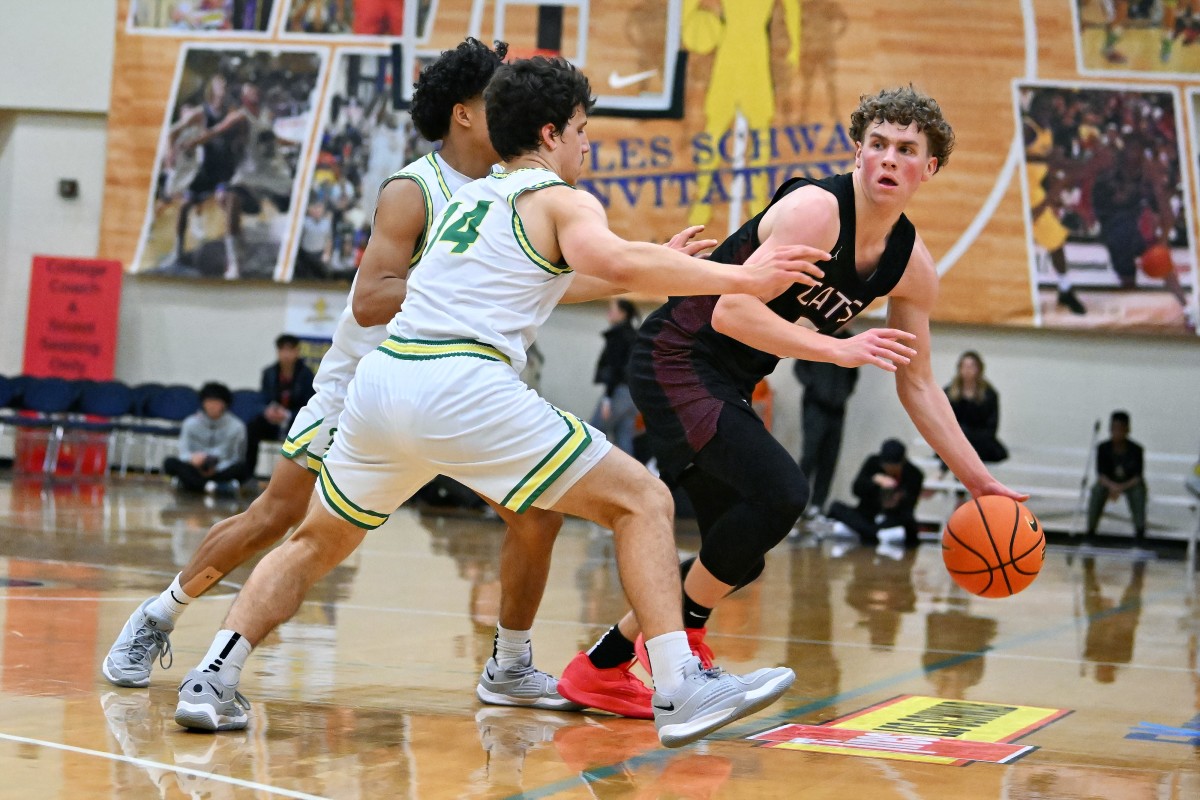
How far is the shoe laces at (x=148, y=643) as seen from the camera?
426cm

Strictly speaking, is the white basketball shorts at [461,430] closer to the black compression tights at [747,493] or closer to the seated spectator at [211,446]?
the black compression tights at [747,493]

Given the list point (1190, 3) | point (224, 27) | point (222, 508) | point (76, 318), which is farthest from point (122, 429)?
point (1190, 3)

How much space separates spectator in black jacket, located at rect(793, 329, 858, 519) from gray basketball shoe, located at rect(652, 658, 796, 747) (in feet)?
31.8

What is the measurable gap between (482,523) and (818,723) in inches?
319

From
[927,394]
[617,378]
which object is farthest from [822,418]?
A: [927,394]

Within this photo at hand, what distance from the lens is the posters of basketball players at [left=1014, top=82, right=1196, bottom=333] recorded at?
1325 centimetres

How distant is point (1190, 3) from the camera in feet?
43.3

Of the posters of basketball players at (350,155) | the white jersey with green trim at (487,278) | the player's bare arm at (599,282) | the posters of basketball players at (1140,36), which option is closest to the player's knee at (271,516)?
the white jersey with green trim at (487,278)

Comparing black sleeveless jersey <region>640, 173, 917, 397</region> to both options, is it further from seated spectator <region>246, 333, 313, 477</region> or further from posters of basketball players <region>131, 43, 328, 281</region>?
posters of basketball players <region>131, 43, 328, 281</region>

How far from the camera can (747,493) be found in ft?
13.3

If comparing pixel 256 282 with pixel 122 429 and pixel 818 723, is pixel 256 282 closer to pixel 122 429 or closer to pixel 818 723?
pixel 122 429

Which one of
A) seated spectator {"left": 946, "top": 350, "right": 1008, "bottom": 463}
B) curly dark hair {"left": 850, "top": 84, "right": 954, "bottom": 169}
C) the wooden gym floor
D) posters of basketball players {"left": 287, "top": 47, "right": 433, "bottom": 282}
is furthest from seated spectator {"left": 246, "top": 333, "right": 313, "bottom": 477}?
curly dark hair {"left": 850, "top": 84, "right": 954, "bottom": 169}

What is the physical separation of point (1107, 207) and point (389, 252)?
10.8 metres

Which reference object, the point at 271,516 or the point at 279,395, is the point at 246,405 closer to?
the point at 279,395
